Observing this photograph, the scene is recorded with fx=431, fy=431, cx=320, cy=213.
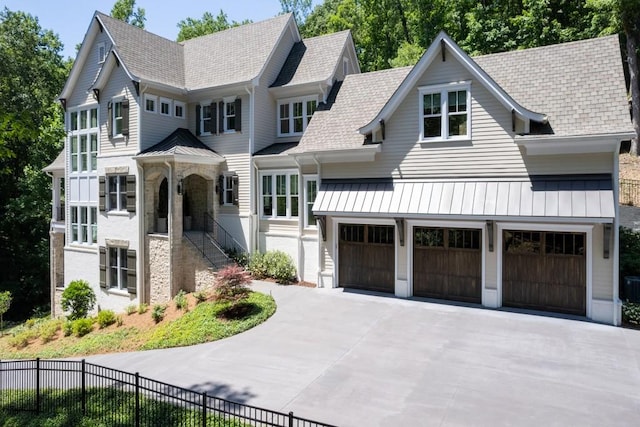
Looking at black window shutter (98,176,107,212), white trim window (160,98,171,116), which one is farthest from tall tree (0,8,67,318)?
white trim window (160,98,171,116)

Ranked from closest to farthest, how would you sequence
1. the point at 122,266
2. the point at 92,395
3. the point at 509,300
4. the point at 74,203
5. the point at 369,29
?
the point at 92,395 → the point at 509,300 → the point at 122,266 → the point at 74,203 → the point at 369,29

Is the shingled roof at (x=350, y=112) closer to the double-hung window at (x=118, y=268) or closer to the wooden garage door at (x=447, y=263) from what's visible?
the wooden garage door at (x=447, y=263)

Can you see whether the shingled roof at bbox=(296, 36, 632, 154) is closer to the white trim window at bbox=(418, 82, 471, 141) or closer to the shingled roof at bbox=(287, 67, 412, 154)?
the shingled roof at bbox=(287, 67, 412, 154)

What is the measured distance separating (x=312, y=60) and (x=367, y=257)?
1099cm

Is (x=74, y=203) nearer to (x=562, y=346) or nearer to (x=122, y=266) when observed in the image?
(x=122, y=266)

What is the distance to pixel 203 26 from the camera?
4325 centimetres

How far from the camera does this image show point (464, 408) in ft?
26.0

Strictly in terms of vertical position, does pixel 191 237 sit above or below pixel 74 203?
below

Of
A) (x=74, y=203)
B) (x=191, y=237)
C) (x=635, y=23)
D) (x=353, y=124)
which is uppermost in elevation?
(x=635, y=23)

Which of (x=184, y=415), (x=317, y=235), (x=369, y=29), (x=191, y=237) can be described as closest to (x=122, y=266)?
(x=191, y=237)

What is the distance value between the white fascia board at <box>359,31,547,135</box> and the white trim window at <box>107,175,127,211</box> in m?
12.3

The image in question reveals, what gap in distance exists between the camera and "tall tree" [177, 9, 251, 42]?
1671 inches

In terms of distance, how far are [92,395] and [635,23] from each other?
36.6 meters

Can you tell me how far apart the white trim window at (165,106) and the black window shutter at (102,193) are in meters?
4.48
